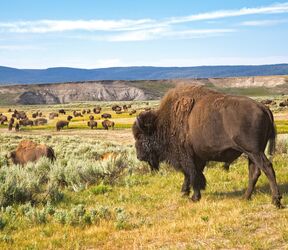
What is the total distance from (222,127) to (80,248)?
11.2 ft

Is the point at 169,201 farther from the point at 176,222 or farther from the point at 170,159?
the point at 176,222

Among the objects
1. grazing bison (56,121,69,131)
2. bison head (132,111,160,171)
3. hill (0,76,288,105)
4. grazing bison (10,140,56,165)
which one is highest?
bison head (132,111,160,171)

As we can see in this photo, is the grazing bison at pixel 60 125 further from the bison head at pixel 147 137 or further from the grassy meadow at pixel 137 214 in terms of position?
the bison head at pixel 147 137

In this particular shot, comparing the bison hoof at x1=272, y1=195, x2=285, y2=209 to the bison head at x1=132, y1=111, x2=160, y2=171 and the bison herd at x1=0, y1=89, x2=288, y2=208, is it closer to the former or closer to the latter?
the bison herd at x1=0, y1=89, x2=288, y2=208

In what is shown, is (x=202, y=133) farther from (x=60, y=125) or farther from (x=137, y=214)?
(x=60, y=125)

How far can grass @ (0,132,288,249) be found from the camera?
18.8ft

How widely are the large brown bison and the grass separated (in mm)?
590

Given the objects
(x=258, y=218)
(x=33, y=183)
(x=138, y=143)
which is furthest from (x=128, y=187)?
(x=258, y=218)

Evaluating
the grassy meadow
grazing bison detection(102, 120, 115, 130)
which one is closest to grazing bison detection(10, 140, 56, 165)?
the grassy meadow

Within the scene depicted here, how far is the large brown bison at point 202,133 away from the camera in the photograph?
748 cm

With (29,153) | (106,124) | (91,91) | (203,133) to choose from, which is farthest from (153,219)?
(91,91)

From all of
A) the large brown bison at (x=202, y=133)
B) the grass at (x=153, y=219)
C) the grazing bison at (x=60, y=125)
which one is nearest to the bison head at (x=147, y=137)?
the large brown bison at (x=202, y=133)

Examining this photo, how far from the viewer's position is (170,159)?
902 centimetres

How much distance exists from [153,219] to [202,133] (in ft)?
6.30
